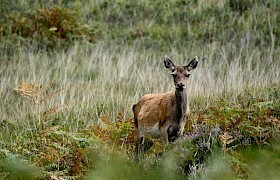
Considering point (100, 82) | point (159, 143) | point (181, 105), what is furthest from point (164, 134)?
point (100, 82)

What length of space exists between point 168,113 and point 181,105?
7.1 inches

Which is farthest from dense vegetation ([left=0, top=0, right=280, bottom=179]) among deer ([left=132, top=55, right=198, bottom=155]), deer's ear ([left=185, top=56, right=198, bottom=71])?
deer's ear ([left=185, top=56, right=198, bottom=71])

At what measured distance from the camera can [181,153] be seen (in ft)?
14.2

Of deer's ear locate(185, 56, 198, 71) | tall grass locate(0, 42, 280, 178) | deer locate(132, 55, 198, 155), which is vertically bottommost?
tall grass locate(0, 42, 280, 178)

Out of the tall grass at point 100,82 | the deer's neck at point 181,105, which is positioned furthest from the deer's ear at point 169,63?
the tall grass at point 100,82

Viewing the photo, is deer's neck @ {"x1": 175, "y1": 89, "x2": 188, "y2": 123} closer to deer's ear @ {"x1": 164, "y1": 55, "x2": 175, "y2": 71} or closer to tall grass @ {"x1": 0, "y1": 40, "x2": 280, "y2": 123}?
deer's ear @ {"x1": 164, "y1": 55, "x2": 175, "y2": 71}

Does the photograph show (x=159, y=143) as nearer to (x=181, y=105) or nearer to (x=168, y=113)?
(x=168, y=113)

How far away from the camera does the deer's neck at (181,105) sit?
23.7ft

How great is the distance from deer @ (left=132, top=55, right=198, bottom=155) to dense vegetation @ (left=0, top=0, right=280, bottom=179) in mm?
174

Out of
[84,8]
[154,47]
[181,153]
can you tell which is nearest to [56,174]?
[181,153]

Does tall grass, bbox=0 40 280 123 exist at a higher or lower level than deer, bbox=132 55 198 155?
lower

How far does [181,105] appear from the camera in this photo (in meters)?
7.21

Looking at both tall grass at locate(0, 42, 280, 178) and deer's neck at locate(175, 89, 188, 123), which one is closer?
deer's neck at locate(175, 89, 188, 123)

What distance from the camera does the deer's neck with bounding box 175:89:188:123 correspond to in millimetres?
7223
